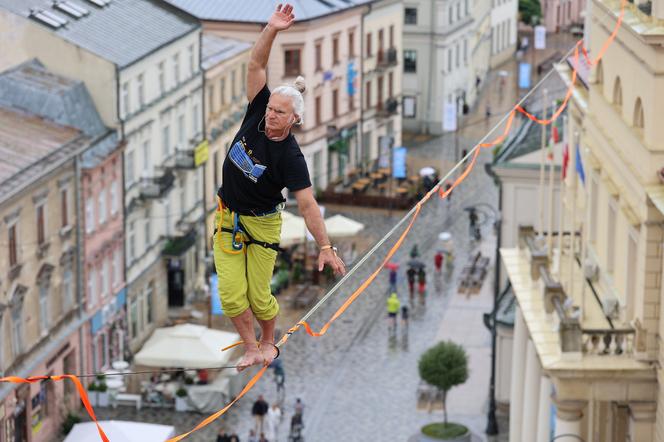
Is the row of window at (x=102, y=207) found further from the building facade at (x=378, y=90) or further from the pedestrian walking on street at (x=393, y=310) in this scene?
the building facade at (x=378, y=90)

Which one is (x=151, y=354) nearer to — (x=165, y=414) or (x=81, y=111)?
(x=165, y=414)

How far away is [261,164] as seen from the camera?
65.8 feet

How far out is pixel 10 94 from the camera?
2702 inches

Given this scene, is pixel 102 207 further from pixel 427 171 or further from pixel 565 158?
pixel 427 171

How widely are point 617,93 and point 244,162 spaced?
29.9 metres

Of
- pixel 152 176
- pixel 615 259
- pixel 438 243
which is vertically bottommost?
pixel 438 243

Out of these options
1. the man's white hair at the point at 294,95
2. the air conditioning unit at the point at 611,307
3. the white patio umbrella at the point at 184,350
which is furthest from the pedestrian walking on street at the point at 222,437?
the man's white hair at the point at 294,95

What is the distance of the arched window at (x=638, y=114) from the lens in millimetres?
45531

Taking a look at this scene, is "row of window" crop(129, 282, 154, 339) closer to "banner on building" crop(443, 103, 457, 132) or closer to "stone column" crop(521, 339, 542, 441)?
"stone column" crop(521, 339, 542, 441)

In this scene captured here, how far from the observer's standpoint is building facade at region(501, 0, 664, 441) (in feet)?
143

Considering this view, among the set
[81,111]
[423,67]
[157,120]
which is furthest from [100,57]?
[423,67]

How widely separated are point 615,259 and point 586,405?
4.36 m

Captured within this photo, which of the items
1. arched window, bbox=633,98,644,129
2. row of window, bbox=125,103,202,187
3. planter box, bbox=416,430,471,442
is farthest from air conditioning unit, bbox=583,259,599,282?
row of window, bbox=125,103,202,187

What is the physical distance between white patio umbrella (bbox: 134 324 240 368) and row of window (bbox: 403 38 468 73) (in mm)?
57552
